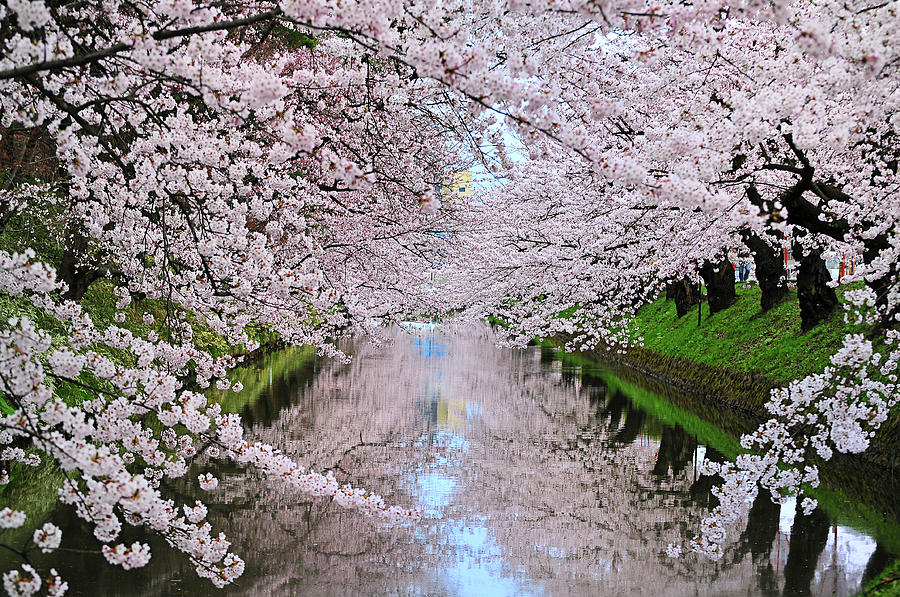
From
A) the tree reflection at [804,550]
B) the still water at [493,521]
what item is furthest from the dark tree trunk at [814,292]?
the tree reflection at [804,550]

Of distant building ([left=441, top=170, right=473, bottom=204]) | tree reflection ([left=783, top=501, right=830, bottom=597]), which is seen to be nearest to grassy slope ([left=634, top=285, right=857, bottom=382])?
tree reflection ([left=783, top=501, right=830, bottom=597])

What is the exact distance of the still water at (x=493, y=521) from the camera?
783 cm

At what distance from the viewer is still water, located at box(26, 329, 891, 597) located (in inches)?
308

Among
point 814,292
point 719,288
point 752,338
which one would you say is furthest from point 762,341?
point 719,288

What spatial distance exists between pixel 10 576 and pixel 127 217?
2.92m

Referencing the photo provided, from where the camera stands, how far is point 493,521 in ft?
32.6

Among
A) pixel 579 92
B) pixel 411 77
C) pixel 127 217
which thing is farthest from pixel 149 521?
pixel 579 92

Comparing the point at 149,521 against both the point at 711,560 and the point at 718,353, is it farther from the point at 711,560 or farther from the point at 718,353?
Answer: the point at 718,353

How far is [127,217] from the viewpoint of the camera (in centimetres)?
559

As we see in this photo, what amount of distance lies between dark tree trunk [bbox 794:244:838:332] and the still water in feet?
11.5

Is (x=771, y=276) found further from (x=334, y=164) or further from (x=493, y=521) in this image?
(x=334, y=164)

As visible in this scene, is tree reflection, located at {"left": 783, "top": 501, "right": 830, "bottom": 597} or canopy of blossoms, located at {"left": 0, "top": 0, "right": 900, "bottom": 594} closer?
canopy of blossoms, located at {"left": 0, "top": 0, "right": 900, "bottom": 594}

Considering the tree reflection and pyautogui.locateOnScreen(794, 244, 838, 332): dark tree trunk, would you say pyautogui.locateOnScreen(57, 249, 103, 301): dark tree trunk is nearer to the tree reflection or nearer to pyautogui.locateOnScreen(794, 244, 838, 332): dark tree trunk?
the tree reflection

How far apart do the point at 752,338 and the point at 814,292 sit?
318 centimetres
